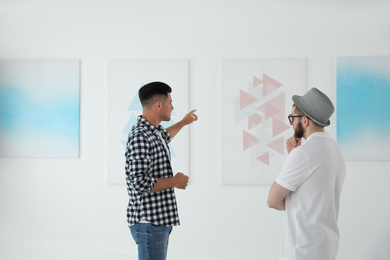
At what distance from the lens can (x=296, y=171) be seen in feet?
6.34

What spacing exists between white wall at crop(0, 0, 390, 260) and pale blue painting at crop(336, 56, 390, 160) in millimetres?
88

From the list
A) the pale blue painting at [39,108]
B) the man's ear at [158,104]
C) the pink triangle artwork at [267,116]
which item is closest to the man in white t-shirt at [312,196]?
the man's ear at [158,104]

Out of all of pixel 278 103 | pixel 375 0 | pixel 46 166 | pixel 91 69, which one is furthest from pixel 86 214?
pixel 375 0

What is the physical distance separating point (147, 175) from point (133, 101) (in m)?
1.86

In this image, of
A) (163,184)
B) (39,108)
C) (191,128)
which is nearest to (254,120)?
(191,128)

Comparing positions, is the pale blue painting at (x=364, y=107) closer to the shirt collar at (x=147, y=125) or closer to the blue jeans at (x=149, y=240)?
the shirt collar at (x=147, y=125)

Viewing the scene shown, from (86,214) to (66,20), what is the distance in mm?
1793

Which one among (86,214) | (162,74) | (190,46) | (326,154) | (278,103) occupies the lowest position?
(86,214)

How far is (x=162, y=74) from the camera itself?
380cm

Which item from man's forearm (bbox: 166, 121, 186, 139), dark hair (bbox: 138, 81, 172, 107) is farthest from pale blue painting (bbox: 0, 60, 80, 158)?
dark hair (bbox: 138, 81, 172, 107)

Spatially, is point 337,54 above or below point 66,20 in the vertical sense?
below

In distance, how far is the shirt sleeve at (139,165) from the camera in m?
2.04

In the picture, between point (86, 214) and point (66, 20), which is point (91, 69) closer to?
point (66, 20)

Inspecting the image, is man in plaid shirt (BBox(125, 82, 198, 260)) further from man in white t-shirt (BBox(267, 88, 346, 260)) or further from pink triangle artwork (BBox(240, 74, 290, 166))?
pink triangle artwork (BBox(240, 74, 290, 166))
